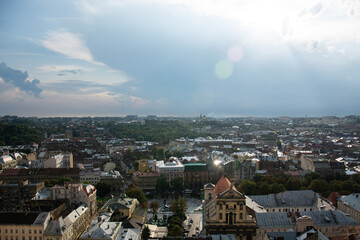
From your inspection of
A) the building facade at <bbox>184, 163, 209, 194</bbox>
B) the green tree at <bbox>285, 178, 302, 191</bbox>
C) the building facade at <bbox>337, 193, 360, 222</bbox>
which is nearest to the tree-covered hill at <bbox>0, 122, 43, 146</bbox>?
the building facade at <bbox>184, 163, 209, 194</bbox>

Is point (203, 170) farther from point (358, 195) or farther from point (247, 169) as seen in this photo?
point (358, 195)

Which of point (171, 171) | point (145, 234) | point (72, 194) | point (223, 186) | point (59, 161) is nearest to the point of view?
point (145, 234)

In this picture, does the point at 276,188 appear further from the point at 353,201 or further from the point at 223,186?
the point at 223,186

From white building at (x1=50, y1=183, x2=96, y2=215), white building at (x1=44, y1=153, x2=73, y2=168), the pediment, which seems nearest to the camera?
the pediment

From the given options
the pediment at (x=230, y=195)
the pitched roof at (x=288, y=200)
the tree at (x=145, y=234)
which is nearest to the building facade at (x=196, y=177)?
the pitched roof at (x=288, y=200)

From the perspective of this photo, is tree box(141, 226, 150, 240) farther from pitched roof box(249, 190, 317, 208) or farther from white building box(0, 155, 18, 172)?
white building box(0, 155, 18, 172)

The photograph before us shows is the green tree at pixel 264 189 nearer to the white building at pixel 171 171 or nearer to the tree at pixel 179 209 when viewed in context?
the tree at pixel 179 209

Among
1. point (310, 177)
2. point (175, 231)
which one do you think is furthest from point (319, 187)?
point (175, 231)
